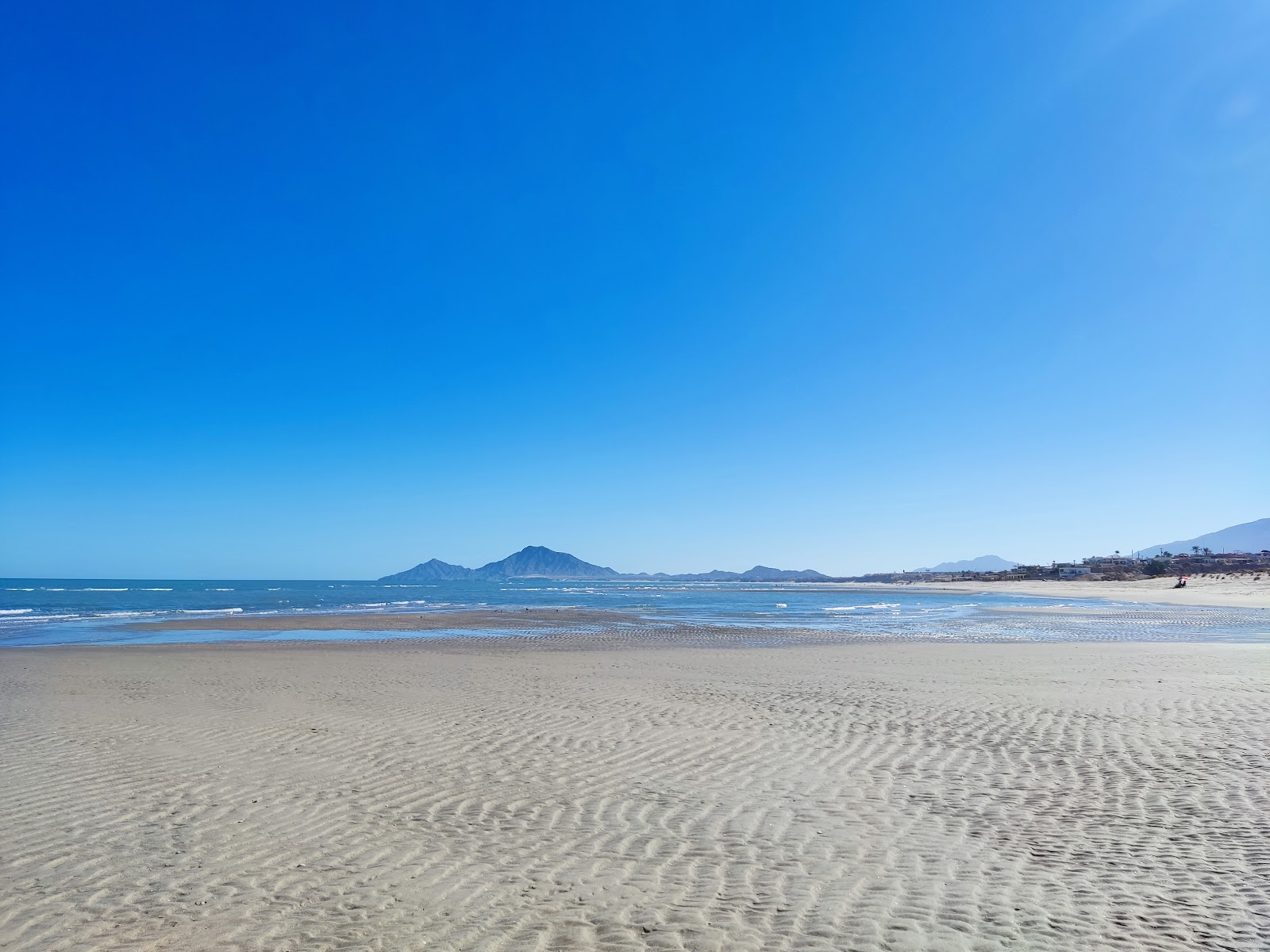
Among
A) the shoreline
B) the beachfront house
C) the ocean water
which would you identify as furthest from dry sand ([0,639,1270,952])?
the beachfront house

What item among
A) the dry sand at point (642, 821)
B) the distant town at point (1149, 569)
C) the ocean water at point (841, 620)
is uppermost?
the distant town at point (1149, 569)

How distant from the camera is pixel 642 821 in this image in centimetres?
758

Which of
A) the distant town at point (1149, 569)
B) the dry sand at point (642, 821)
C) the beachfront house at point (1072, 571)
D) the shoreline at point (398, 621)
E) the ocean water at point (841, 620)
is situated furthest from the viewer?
the beachfront house at point (1072, 571)

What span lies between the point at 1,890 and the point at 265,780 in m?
3.10

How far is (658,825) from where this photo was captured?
7457 mm

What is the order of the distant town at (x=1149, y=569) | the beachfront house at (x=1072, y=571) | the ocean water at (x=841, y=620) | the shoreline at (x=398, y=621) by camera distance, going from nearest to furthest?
the ocean water at (x=841, y=620) < the shoreline at (x=398, y=621) < the distant town at (x=1149, y=569) < the beachfront house at (x=1072, y=571)

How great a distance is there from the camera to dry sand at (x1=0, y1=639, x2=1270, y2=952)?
5.39m

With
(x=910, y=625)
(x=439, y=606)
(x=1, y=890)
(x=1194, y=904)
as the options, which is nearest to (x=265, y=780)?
(x=1, y=890)

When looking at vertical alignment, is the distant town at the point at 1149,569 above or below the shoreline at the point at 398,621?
above

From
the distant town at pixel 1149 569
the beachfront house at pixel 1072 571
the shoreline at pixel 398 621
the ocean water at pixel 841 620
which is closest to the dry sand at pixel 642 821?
the ocean water at pixel 841 620

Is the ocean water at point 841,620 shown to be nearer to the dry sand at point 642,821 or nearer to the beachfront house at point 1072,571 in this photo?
the dry sand at point 642,821

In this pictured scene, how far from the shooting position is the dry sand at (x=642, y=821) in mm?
5395

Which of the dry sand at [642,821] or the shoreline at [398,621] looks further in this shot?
the shoreline at [398,621]

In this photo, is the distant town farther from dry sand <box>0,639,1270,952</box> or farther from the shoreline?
dry sand <box>0,639,1270,952</box>
